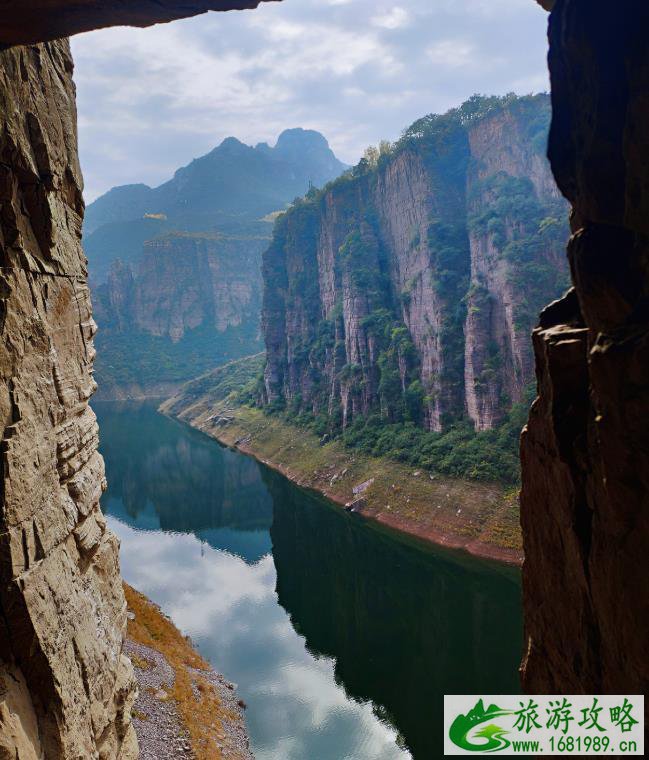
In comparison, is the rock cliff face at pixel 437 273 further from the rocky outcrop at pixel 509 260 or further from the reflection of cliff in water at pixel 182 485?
the reflection of cliff in water at pixel 182 485

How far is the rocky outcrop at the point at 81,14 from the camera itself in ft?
26.9

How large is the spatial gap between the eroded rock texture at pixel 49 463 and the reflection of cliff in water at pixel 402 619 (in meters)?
15.1

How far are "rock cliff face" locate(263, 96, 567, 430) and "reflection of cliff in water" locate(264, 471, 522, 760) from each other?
663 inches

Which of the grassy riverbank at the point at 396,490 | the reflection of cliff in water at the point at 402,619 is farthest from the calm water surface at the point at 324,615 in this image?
the grassy riverbank at the point at 396,490

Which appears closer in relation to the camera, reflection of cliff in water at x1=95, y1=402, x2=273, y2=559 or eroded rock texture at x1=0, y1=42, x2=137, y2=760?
eroded rock texture at x1=0, y1=42, x2=137, y2=760

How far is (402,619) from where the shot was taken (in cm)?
3203

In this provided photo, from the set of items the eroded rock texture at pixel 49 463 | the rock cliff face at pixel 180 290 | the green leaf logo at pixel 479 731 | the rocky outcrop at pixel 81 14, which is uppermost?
the rock cliff face at pixel 180 290

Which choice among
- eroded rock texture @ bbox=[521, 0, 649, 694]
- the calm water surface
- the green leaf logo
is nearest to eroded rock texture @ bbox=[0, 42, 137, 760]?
the green leaf logo

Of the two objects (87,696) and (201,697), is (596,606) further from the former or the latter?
(201,697)

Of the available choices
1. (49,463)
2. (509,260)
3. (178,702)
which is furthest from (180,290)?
(49,463)

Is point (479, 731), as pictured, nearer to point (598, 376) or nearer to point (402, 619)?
point (598, 376)

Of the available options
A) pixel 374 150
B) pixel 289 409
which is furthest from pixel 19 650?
pixel 374 150

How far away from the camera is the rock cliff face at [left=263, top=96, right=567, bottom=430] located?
5169 cm

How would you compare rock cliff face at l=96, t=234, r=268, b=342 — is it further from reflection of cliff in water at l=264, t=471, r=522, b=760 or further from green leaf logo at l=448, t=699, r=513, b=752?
green leaf logo at l=448, t=699, r=513, b=752
